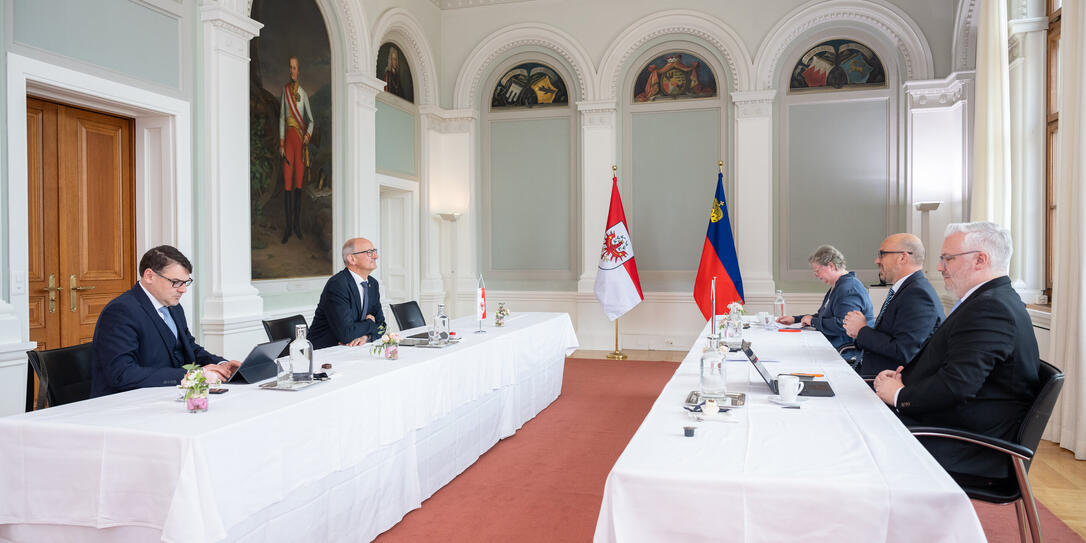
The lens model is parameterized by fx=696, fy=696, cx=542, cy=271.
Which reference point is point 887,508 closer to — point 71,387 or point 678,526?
point 678,526

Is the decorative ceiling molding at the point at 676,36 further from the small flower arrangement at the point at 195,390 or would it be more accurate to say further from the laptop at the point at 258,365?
the small flower arrangement at the point at 195,390

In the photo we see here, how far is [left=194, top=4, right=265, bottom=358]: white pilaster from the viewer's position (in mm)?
5879

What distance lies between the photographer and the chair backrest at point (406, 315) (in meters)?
5.90

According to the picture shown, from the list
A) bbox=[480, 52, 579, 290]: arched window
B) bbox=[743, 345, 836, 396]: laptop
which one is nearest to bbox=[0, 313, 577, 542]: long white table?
bbox=[743, 345, 836, 396]: laptop

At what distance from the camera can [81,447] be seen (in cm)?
235

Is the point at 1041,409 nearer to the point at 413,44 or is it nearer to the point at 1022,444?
the point at 1022,444

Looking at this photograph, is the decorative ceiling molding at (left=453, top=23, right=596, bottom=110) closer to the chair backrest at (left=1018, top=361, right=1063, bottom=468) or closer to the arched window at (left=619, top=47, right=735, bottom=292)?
the arched window at (left=619, top=47, right=735, bottom=292)

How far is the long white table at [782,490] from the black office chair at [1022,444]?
435mm

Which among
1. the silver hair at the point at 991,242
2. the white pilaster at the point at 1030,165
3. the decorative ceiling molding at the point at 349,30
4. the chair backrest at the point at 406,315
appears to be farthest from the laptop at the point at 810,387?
the decorative ceiling molding at the point at 349,30

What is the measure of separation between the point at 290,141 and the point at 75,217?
228 centimetres

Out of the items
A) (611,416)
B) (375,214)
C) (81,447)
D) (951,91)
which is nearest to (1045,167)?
(951,91)

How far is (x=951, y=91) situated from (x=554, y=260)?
557 cm

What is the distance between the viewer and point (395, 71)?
9.28 m

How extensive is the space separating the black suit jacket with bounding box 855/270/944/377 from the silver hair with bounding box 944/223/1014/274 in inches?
32.2
